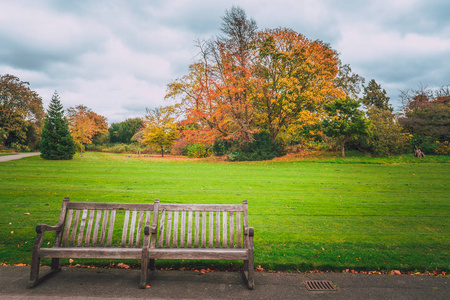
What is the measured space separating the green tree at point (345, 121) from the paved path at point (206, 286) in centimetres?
1995

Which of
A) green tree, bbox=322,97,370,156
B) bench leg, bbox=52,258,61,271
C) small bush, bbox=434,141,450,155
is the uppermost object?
green tree, bbox=322,97,370,156

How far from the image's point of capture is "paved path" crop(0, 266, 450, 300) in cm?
361

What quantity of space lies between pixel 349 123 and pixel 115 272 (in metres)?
22.8

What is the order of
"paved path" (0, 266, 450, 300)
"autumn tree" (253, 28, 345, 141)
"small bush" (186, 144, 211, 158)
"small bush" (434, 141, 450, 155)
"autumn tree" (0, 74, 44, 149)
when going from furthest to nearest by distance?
1. "autumn tree" (0, 74, 44, 149)
2. "small bush" (186, 144, 211, 158)
3. "autumn tree" (253, 28, 345, 141)
4. "small bush" (434, 141, 450, 155)
5. "paved path" (0, 266, 450, 300)

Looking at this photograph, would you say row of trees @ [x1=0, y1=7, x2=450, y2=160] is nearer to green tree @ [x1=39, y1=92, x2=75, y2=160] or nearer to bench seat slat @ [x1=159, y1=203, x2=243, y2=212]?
green tree @ [x1=39, y1=92, x2=75, y2=160]

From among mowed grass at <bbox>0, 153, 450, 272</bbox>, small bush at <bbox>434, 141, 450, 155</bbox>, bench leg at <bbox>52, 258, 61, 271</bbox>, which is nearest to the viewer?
bench leg at <bbox>52, 258, 61, 271</bbox>

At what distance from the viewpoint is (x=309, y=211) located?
26.0 feet

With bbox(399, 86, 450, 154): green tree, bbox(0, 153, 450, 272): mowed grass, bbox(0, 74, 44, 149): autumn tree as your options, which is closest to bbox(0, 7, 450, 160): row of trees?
bbox(399, 86, 450, 154): green tree

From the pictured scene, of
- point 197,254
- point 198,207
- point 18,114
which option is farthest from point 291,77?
point 18,114

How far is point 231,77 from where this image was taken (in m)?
24.1

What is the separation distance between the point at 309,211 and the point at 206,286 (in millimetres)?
4977

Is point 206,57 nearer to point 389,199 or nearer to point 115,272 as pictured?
point 389,199

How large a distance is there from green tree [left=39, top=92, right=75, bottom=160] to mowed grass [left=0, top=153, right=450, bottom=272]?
11.4m

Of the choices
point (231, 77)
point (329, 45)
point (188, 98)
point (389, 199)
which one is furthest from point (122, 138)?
point (389, 199)
